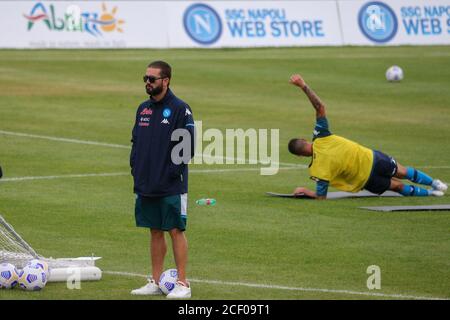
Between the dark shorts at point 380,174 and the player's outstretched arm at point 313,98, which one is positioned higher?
the player's outstretched arm at point 313,98

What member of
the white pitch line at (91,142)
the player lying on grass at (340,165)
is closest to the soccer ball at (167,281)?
the player lying on grass at (340,165)

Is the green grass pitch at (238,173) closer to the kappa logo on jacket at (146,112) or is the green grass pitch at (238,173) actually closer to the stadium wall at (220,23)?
Answer: the stadium wall at (220,23)

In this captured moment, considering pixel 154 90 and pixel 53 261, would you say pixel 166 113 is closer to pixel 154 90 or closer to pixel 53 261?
pixel 154 90

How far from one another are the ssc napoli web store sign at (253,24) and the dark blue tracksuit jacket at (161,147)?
31319 millimetres

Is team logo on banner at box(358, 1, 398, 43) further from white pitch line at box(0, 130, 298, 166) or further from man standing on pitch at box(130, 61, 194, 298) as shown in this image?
man standing on pitch at box(130, 61, 194, 298)

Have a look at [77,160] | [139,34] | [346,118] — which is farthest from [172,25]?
[77,160]

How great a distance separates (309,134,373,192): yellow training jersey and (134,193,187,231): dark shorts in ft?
21.4

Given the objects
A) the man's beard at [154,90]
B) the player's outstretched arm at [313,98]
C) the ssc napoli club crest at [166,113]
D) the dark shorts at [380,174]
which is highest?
the player's outstretched arm at [313,98]

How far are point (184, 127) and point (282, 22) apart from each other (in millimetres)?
32675

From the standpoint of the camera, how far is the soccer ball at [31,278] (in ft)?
39.6

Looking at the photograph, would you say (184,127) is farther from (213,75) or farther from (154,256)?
(213,75)

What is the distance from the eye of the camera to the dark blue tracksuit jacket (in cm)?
1197

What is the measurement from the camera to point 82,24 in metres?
41.6
